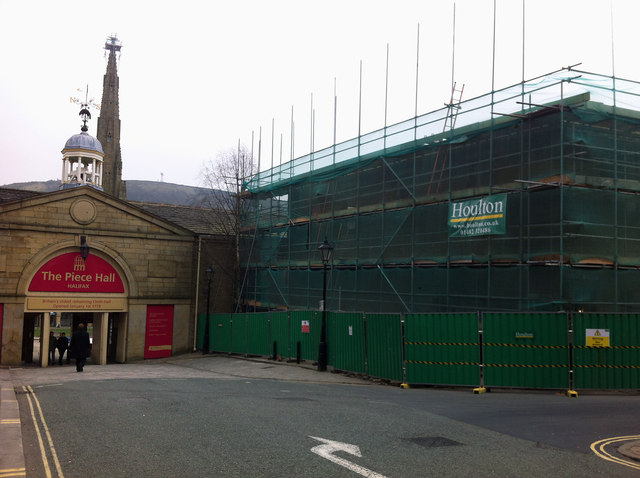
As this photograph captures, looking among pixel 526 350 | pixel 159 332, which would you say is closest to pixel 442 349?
pixel 526 350

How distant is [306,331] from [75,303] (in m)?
14.2

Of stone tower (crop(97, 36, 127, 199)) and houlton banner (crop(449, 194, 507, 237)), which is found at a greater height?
stone tower (crop(97, 36, 127, 199))

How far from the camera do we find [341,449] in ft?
29.0

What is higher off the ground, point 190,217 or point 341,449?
point 190,217

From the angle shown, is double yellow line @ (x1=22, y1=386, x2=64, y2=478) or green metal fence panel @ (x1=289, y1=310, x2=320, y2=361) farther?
green metal fence panel @ (x1=289, y1=310, x2=320, y2=361)

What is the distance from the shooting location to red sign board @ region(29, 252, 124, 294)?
2992 centimetres

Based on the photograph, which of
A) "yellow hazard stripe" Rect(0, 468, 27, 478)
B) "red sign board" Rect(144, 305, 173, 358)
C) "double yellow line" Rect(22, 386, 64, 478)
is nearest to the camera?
"yellow hazard stripe" Rect(0, 468, 27, 478)

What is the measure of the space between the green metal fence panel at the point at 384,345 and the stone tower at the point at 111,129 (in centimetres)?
6226

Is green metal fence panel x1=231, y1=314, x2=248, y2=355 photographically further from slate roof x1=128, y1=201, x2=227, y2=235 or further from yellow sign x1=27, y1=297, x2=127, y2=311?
slate roof x1=128, y1=201, x2=227, y2=235

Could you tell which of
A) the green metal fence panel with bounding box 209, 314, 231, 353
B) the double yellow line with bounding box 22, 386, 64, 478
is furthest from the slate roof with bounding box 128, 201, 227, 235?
the double yellow line with bounding box 22, 386, 64, 478

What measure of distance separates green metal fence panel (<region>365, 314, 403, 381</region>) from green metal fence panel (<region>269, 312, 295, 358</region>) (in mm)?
6297

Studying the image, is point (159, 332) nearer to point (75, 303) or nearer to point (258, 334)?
point (75, 303)

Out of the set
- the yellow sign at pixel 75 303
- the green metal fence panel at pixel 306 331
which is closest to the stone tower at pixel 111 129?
the yellow sign at pixel 75 303

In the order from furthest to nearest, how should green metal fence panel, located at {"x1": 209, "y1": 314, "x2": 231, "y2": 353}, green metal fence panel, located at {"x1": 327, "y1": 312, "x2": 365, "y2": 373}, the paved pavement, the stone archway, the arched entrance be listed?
green metal fence panel, located at {"x1": 209, "y1": 314, "x2": 231, "y2": 353} < the arched entrance < the stone archway < green metal fence panel, located at {"x1": 327, "y1": 312, "x2": 365, "y2": 373} < the paved pavement
